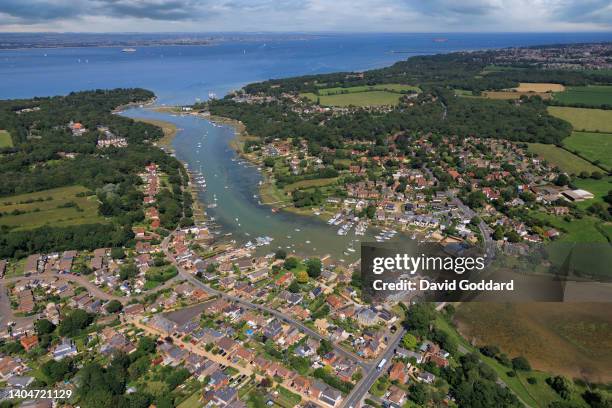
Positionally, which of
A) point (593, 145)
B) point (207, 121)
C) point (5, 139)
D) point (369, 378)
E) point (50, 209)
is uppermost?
point (207, 121)

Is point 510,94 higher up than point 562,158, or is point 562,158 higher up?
point 510,94

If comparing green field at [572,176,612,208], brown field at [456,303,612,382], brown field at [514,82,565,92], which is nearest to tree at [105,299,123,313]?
brown field at [456,303,612,382]

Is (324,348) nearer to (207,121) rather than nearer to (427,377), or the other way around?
(427,377)

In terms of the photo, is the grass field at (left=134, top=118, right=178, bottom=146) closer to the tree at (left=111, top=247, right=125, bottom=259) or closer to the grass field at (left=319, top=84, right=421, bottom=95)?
the tree at (left=111, top=247, right=125, bottom=259)

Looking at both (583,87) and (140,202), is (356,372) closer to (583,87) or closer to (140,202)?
(140,202)

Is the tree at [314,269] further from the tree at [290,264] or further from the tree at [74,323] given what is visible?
the tree at [74,323]

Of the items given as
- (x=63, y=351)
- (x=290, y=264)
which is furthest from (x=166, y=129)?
(x=63, y=351)

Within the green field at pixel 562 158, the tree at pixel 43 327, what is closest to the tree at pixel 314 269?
the tree at pixel 43 327
